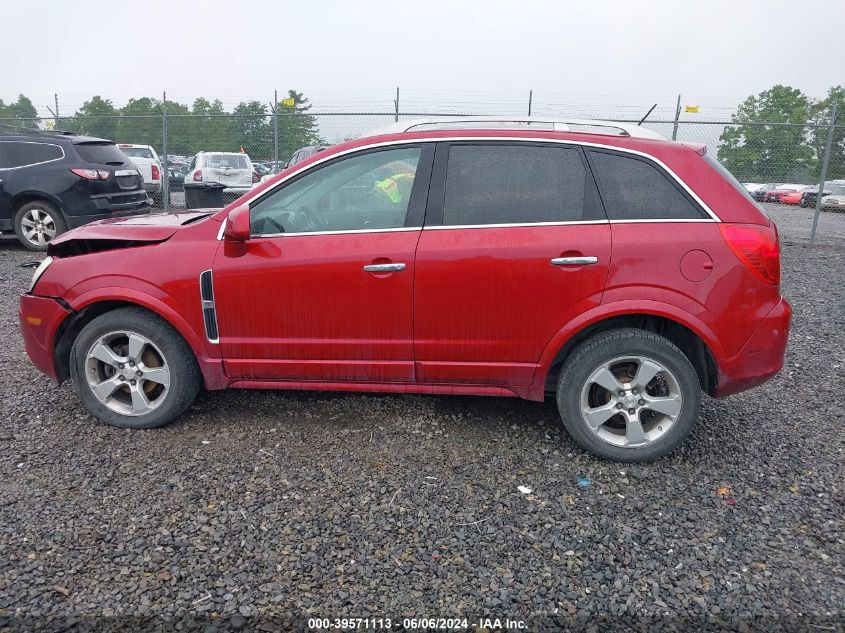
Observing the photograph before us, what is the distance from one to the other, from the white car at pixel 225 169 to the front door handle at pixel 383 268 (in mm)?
13588

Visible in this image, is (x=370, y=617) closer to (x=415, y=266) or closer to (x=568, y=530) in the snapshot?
(x=568, y=530)

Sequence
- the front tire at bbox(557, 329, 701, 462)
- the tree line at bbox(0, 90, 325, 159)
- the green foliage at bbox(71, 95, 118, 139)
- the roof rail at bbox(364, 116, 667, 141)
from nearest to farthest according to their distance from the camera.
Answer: the front tire at bbox(557, 329, 701, 462), the roof rail at bbox(364, 116, 667, 141), the tree line at bbox(0, 90, 325, 159), the green foliage at bbox(71, 95, 118, 139)

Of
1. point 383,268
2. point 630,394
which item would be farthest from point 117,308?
point 630,394

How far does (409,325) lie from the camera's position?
3467mm

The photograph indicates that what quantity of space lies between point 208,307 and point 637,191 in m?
2.42

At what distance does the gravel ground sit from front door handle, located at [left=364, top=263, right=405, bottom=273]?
989mm

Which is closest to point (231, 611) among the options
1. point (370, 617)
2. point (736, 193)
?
point (370, 617)

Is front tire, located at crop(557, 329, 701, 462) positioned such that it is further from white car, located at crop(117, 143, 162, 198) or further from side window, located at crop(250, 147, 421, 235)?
white car, located at crop(117, 143, 162, 198)

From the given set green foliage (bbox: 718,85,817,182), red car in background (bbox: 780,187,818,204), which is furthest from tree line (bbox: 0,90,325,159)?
red car in background (bbox: 780,187,818,204)

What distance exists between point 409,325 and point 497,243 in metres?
0.65

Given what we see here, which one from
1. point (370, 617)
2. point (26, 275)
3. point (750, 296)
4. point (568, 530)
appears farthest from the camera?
point (26, 275)

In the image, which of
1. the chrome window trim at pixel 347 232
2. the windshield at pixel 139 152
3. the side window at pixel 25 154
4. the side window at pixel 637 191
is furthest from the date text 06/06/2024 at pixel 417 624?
the windshield at pixel 139 152

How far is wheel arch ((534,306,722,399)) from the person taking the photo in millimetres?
3275

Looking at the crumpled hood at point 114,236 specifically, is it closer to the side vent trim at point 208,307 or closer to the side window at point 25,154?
the side vent trim at point 208,307
